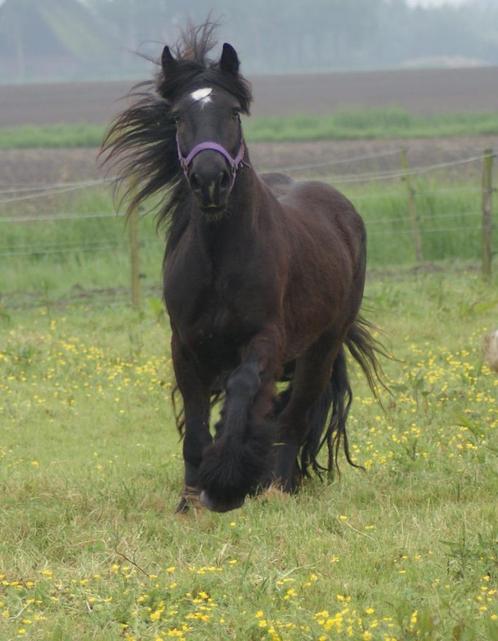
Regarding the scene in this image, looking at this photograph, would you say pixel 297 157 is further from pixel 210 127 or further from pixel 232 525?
pixel 232 525

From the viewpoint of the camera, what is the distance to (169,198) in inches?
276

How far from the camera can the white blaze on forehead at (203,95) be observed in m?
6.02

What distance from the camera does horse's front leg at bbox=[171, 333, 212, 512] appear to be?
21.4ft

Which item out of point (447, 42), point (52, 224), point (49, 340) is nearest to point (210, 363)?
point (49, 340)

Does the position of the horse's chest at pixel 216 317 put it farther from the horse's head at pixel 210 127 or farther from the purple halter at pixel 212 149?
the purple halter at pixel 212 149

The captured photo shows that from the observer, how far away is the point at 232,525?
5.83 metres

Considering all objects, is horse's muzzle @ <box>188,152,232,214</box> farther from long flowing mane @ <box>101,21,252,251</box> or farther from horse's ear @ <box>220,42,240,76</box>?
long flowing mane @ <box>101,21,252,251</box>

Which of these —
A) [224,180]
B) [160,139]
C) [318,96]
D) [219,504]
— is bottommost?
[219,504]

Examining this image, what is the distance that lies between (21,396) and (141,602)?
5.44 m

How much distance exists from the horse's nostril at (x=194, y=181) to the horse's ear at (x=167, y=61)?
0.83 m

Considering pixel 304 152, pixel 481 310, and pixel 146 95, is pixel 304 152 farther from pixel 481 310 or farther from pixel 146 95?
pixel 146 95

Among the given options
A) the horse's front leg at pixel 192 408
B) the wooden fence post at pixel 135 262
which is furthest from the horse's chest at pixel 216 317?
the wooden fence post at pixel 135 262

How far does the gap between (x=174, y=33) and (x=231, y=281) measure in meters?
84.6

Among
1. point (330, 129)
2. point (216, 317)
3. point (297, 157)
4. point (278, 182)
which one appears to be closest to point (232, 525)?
point (216, 317)
